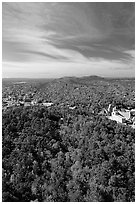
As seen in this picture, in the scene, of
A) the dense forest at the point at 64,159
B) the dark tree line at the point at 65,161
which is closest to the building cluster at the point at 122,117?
the dense forest at the point at 64,159

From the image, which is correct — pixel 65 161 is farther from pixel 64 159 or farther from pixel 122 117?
pixel 122 117

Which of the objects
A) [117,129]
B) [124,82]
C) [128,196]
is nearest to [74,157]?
[128,196]

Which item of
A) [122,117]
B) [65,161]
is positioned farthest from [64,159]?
[122,117]

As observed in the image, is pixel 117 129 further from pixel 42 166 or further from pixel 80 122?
pixel 42 166

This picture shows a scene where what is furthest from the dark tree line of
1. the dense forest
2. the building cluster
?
the building cluster

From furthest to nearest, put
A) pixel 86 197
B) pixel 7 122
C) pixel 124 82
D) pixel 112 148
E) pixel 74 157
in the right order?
pixel 124 82, pixel 7 122, pixel 112 148, pixel 74 157, pixel 86 197

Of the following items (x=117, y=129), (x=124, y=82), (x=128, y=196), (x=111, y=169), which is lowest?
(x=128, y=196)

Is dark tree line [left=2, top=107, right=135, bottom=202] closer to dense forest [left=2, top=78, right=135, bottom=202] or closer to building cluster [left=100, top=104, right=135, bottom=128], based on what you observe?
dense forest [left=2, top=78, right=135, bottom=202]

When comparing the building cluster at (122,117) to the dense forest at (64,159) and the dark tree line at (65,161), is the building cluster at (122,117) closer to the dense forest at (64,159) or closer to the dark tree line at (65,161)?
the dense forest at (64,159)
